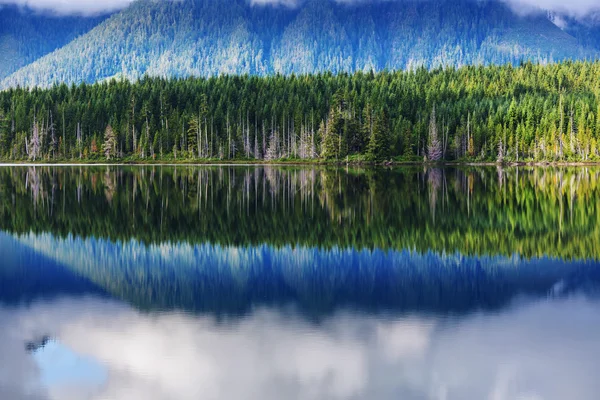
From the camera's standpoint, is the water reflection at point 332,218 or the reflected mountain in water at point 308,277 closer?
the reflected mountain in water at point 308,277

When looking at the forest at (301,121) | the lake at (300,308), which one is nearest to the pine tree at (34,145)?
the forest at (301,121)

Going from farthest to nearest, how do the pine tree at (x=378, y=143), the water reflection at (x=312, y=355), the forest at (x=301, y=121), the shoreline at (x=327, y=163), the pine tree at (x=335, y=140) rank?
the forest at (x=301, y=121)
the pine tree at (x=335, y=140)
the shoreline at (x=327, y=163)
the pine tree at (x=378, y=143)
the water reflection at (x=312, y=355)

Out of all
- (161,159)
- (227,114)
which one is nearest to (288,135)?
(227,114)

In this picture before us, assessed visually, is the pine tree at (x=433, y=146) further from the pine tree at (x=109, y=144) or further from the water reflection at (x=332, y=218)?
the water reflection at (x=332, y=218)

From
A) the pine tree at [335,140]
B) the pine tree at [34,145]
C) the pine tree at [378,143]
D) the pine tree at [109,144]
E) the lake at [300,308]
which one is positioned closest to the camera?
the lake at [300,308]

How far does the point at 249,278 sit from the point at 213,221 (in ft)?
41.6

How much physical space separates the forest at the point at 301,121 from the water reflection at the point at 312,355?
111 meters

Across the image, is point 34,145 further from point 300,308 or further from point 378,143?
point 300,308

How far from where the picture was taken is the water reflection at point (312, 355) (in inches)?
496

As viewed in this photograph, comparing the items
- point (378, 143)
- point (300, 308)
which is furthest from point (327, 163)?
point (300, 308)

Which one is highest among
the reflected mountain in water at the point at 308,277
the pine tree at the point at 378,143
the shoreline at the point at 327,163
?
the pine tree at the point at 378,143

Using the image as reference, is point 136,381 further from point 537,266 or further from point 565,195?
point 565,195

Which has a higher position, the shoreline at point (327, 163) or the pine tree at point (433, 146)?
the pine tree at point (433, 146)

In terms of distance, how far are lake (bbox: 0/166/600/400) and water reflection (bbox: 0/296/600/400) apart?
0.13 feet
